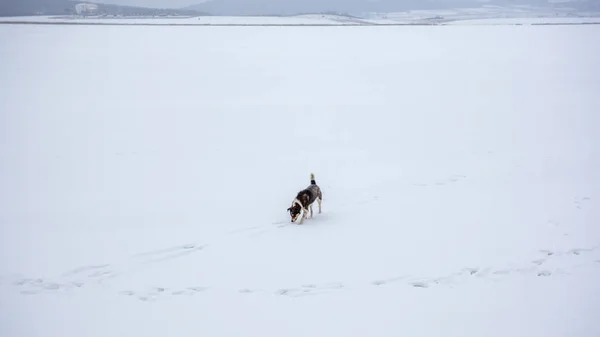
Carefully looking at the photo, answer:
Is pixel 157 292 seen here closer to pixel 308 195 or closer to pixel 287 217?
pixel 287 217

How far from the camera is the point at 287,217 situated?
777 cm

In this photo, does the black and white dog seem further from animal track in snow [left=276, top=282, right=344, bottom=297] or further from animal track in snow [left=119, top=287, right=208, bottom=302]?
animal track in snow [left=119, top=287, right=208, bottom=302]

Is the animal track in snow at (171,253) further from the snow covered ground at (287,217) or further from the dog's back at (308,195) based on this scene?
the dog's back at (308,195)

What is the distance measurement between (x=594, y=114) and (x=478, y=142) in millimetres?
5937

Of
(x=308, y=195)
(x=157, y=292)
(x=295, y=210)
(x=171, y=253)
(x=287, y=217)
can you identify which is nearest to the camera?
(x=157, y=292)

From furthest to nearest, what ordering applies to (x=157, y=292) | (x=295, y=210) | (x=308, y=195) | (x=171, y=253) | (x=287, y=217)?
(x=287, y=217) < (x=308, y=195) < (x=295, y=210) < (x=171, y=253) < (x=157, y=292)

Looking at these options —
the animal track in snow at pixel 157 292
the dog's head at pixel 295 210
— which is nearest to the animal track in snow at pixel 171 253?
the animal track in snow at pixel 157 292

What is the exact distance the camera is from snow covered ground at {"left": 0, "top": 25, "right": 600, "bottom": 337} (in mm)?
5160

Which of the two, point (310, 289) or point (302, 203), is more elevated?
point (302, 203)

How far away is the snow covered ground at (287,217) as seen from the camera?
516 centimetres

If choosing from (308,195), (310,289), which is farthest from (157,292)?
(308,195)

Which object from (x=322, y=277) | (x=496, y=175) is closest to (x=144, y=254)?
(x=322, y=277)

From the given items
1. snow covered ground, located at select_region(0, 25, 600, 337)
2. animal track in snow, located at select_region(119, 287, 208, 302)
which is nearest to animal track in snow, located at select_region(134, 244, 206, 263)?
snow covered ground, located at select_region(0, 25, 600, 337)

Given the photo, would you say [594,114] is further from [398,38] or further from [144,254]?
[398,38]
